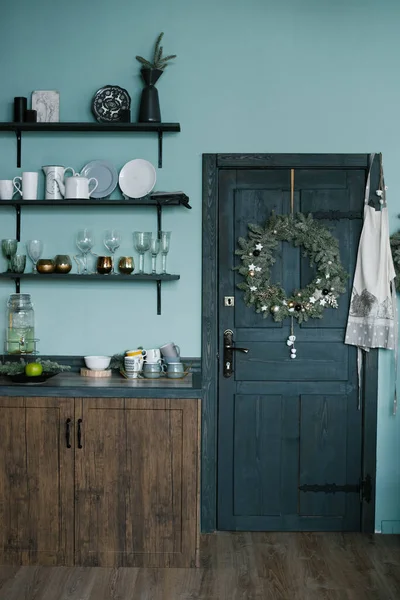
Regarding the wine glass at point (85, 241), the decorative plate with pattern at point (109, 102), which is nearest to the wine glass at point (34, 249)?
the wine glass at point (85, 241)

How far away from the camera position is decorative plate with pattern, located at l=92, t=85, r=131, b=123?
3.80 metres

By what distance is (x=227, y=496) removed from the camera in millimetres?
3955

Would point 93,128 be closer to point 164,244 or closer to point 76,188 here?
point 76,188

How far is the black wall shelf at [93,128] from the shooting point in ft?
12.2

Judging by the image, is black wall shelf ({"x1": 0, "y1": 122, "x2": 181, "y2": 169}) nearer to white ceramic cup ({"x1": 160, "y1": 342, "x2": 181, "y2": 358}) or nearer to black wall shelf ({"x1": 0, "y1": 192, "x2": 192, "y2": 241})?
black wall shelf ({"x1": 0, "y1": 192, "x2": 192, "y2": 241})

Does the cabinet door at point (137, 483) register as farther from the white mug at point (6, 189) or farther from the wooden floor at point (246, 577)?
the white mug at point (6, 189)

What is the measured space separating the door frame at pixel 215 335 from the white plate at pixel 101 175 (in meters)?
0.51

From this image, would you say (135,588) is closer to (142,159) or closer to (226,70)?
(142,159)

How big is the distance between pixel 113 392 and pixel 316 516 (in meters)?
1.42

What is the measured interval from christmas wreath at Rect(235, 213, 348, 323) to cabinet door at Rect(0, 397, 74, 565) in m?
1.19

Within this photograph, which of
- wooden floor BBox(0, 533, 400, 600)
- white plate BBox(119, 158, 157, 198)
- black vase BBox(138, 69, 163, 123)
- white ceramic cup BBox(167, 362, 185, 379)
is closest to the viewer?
wooden floor BBox(0, 533, 400, 600)

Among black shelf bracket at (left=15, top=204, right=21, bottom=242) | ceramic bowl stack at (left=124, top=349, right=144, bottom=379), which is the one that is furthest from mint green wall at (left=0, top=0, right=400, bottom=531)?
ceramic bowl stack at (left=124, top=349, right=144, bottom=379)

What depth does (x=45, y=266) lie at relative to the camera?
3.79 metres

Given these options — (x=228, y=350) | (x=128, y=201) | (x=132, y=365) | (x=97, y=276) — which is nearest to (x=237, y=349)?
(x=228, y=350)
